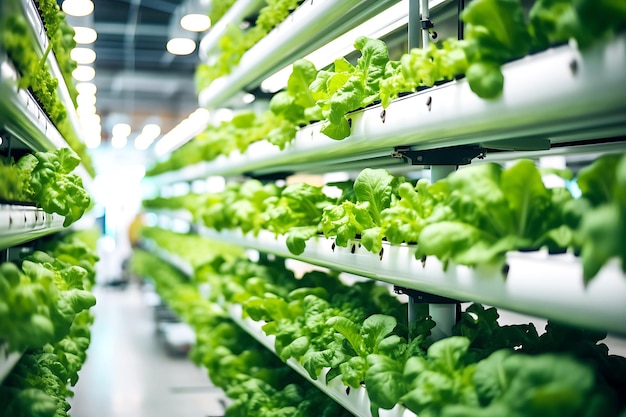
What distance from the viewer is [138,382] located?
630 cm

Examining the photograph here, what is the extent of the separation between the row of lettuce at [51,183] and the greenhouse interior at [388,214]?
0.01 meters

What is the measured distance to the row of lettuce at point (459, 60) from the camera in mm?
1344

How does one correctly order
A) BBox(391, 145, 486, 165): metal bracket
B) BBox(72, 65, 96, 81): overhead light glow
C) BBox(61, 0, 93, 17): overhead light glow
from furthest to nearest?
BBox(72, 65, 96, 81): overhead light glow
BBox(61, 0, 93, 17): overhead light glow
BBox(391, 145, 486, 165): metal bracket

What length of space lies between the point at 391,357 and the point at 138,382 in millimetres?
4527

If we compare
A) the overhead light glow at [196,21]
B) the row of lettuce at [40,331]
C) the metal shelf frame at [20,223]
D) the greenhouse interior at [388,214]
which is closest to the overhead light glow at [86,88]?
the overhead light glow at [196,21]

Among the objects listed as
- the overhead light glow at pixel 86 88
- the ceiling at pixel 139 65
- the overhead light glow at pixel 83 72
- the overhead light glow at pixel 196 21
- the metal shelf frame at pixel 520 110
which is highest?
the ceiling at pixel 139 65

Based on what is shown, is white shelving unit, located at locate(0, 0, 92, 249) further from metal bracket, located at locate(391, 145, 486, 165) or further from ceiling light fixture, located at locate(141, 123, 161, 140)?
ceiling light fixture, located at locate(141, 123, 161, 140)

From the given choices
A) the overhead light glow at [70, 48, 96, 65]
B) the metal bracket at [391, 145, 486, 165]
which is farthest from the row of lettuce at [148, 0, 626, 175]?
the overhead light glow at [70, 48, 96, 65]

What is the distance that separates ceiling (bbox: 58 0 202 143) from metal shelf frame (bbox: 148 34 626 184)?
3984 mm

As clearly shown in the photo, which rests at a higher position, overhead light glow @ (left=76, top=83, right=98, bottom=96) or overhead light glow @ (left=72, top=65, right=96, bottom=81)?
overhead light glow @ (left=72, top=65, right=96, bottom=81)

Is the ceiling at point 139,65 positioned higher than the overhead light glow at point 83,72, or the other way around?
the ceiling at point 139,65

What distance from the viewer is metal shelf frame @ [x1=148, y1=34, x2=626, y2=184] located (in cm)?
134

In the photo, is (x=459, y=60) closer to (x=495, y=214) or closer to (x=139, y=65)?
(x=495, y=214)

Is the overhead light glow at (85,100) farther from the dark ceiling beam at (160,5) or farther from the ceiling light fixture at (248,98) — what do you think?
the ceiling light fixture at (248,98)
